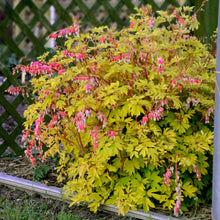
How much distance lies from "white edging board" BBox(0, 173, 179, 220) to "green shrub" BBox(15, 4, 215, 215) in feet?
0.23

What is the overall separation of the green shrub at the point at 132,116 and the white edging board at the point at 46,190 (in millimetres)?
70

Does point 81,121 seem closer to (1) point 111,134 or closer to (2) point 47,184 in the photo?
(1) point 111,134

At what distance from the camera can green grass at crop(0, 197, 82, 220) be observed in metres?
2.28

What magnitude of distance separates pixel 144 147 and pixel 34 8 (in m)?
1.96

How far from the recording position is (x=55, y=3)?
3.23 metres

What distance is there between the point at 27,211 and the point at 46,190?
0.25m

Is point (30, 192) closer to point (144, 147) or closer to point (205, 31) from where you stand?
point (144, 147)

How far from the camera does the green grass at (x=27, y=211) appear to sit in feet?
7.47

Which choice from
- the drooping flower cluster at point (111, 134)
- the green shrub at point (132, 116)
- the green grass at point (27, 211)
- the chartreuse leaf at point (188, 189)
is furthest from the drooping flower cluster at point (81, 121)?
the chartreuse leaf at point (188, 189)

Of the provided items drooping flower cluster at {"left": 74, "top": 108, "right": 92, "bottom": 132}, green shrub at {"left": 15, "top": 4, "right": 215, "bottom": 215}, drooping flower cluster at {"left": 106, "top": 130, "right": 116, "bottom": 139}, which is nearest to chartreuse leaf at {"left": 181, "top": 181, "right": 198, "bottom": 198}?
green shrub at {"left": 15, "top": 4, "right": 215, "bottom": 215}

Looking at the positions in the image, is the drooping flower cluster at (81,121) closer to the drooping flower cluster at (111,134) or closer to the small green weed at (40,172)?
the drooping flower cluster at (111,134)

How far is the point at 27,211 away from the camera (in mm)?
2398

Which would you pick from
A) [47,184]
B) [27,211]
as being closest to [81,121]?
[27,211]

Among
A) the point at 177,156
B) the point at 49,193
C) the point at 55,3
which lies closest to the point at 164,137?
the point at 177,156
